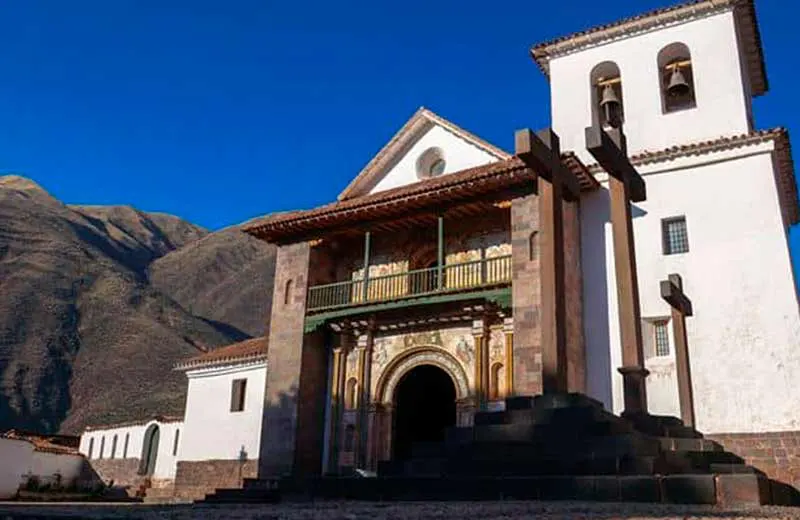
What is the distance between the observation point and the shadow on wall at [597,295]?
12898 mm

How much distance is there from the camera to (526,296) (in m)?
12.9

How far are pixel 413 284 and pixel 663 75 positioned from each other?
21.5 ft

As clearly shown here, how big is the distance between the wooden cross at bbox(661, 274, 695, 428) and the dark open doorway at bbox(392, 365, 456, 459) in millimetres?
5235

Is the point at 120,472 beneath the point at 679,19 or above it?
beneath

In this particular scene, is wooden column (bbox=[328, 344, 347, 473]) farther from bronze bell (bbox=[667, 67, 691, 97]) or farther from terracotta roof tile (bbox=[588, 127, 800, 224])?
bronze bell (bbox=[667, 67, 691, 97])

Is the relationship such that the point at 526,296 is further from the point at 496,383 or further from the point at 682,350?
the point at 682,350

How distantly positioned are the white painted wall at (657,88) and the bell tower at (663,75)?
0.02 meters

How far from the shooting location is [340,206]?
1544 centimetres

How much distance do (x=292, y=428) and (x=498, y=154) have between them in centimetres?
699

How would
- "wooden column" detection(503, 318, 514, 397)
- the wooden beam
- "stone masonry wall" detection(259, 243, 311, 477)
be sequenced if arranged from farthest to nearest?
"stone masonry wall" detection(259, 243, 311, 477) → "wooden column" detection(503, 318, 514, 397) → the wooden beam

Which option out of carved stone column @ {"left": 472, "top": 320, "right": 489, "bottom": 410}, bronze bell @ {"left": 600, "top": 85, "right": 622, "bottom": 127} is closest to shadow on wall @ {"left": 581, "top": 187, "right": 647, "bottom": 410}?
bronze bell @ {"left": 600, "top": 85, "right": 622, "bottom": 127}

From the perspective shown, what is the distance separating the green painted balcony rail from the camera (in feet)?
45.8

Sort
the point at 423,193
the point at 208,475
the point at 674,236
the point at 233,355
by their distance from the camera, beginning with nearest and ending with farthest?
the point at 674,236, the point at 423,193, the point at 208,475, the point at 233,355

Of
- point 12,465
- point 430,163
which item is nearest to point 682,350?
point 430,163
